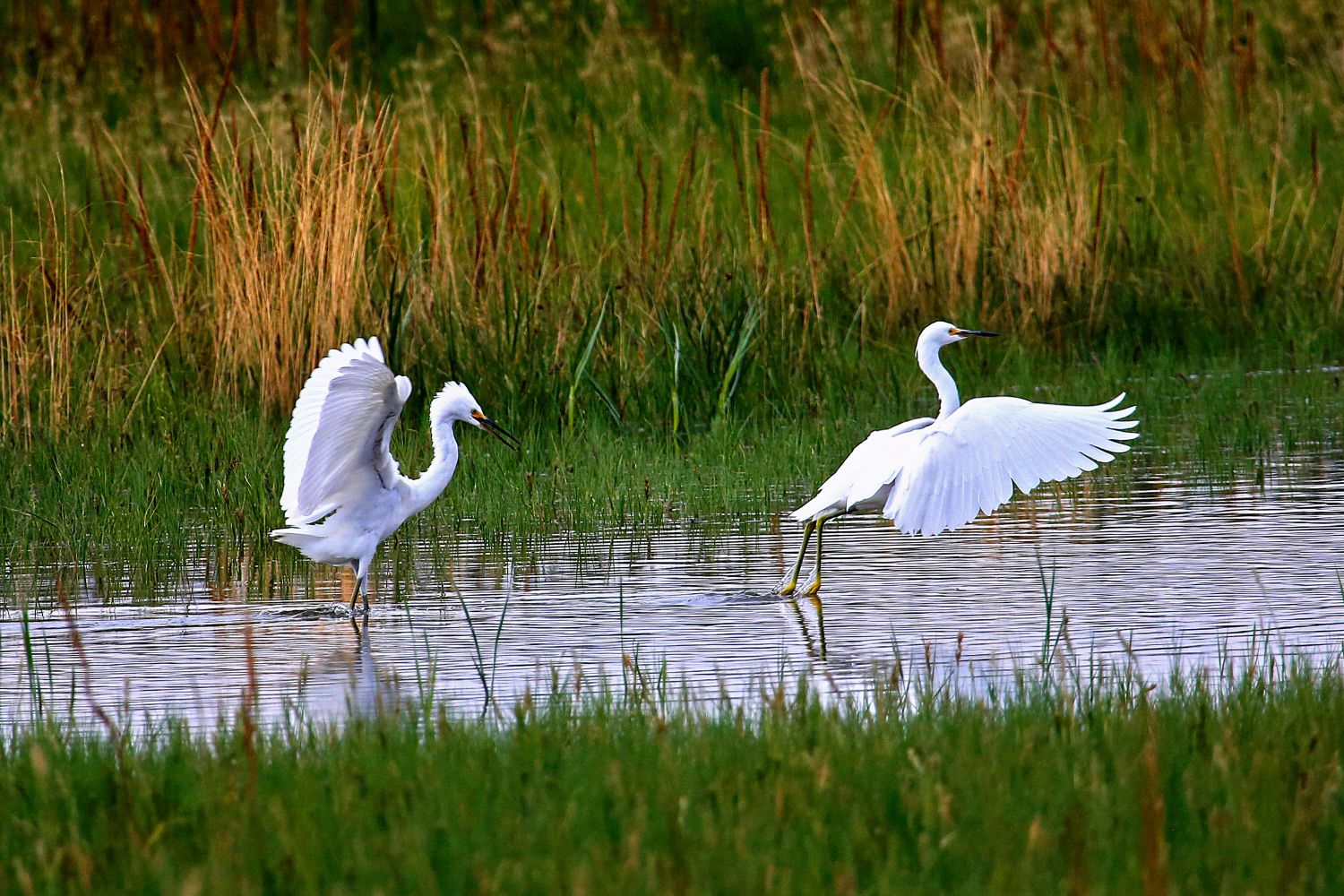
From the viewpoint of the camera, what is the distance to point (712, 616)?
224 inches

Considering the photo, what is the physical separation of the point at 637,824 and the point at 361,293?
6310 mm

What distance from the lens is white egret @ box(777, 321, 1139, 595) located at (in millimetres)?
6238

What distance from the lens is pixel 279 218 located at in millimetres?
8664

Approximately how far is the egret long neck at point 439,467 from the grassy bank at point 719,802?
2.60 m

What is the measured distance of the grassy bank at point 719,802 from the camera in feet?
9.84

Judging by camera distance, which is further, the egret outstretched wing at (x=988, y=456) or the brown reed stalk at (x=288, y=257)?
the brown reed stalk at (x=288, y=257)

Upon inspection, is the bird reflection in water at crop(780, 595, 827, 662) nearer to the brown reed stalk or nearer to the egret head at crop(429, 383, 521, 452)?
the egret head at crop(429, 383, 521, 452)

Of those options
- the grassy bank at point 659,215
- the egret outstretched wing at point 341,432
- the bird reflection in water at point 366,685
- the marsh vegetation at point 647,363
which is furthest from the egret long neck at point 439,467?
the grassy bank at point 659,215

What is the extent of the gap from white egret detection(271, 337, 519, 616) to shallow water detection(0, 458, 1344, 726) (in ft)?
0.64

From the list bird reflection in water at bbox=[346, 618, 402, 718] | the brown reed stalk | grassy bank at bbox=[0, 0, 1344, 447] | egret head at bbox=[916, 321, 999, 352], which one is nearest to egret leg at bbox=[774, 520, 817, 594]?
bird reflection in water at bbox=[346, 618, 402, 718]

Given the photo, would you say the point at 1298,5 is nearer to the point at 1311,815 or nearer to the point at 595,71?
the point at 595,71

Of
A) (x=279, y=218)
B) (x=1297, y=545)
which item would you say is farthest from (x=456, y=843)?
(x=279, y=218)

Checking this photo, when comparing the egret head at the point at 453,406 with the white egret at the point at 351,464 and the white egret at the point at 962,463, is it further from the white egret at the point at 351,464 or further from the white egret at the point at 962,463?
the white egret at the point at 962,463

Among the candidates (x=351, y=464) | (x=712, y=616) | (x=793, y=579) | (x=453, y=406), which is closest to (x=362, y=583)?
(x=351, y=464)
